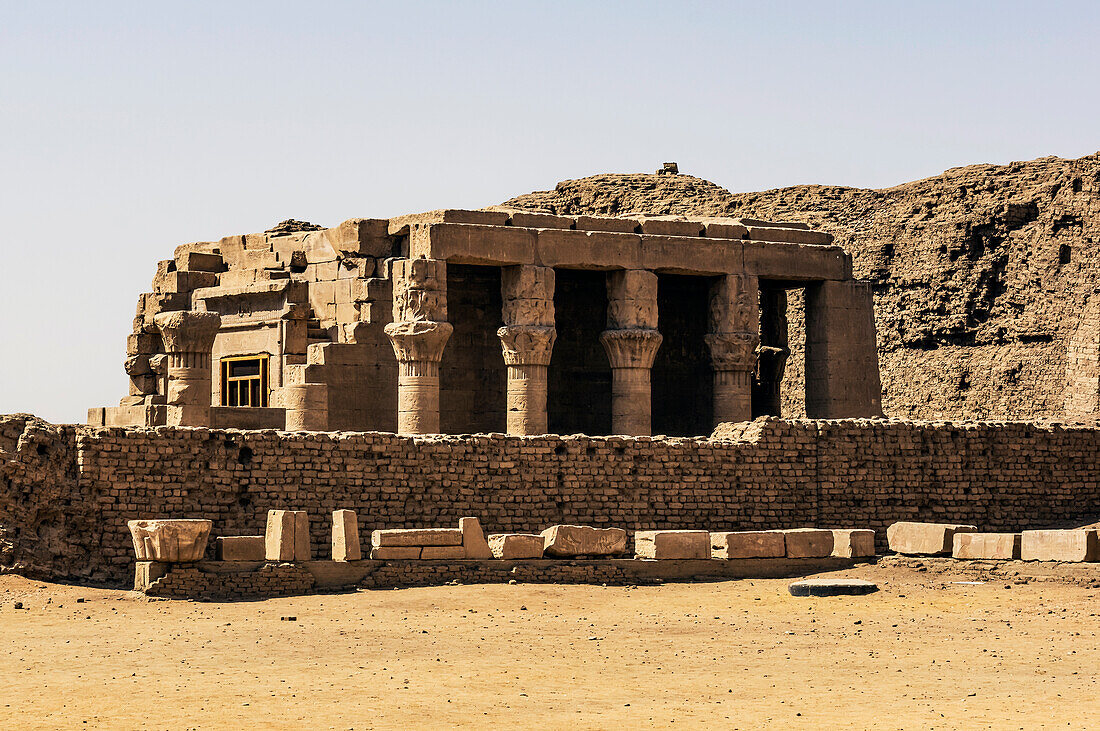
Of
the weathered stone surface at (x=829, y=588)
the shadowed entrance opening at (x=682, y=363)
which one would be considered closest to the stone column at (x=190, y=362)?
the shadowed entrance opening at (x=682, y=363)

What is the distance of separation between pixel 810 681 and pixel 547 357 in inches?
550

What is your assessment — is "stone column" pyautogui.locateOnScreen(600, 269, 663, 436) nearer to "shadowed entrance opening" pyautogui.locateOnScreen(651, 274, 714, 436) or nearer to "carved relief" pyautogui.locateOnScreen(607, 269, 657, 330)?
"carved relief" pyautogui.locateOnScreen(607, 269, 657, 330)

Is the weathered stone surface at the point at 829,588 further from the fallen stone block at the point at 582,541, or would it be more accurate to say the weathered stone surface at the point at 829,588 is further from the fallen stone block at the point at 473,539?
the fallen stone block at the point at 473,539

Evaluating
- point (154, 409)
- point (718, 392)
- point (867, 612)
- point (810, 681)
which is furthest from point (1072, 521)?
point (154, 409)

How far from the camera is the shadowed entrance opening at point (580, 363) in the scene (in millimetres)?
32094

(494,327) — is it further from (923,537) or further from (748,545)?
(923,537)

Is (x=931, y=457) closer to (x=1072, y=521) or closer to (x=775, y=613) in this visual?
(x=1072, y=521)

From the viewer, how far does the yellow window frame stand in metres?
29.8

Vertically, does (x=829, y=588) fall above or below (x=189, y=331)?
below

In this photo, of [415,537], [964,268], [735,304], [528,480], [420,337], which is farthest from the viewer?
[964,268]

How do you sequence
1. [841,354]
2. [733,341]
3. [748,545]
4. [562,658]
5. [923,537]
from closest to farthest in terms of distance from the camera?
1. [562,658]
2. [748,545]
3. [923,537]
4. [733,341]
5. [841,354]

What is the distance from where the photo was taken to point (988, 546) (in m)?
23.2

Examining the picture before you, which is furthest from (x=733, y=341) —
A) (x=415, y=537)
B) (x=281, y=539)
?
(x=281, y=539)

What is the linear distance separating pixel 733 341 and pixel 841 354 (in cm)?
264
